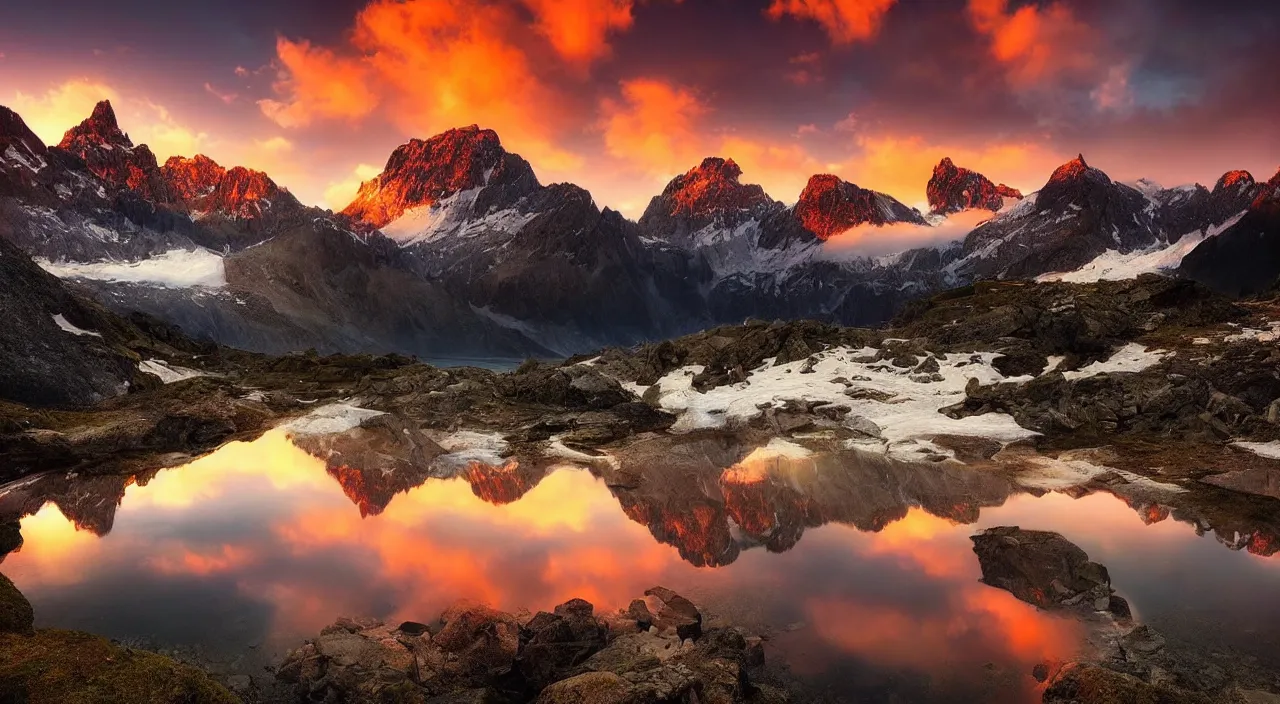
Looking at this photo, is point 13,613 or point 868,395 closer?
point 13,613

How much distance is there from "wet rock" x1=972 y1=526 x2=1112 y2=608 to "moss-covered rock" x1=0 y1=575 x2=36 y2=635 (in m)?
20.1

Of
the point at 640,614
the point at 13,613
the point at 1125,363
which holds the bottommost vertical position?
the point at 640,614

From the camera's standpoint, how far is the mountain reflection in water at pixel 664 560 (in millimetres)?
14102

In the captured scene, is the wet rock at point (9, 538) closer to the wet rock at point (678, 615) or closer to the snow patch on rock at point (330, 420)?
the wet rock at point (678, 615)

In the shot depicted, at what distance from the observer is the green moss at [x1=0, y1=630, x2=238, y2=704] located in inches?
346

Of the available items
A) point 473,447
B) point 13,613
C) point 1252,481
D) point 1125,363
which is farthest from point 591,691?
point 1125,363

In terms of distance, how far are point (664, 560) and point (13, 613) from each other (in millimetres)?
14079

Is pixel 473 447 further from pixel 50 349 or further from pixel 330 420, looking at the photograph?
pixel 50 349

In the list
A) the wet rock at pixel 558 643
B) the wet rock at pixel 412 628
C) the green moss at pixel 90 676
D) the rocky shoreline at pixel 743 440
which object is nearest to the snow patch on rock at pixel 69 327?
the rocky shoreline at pixel 743 440

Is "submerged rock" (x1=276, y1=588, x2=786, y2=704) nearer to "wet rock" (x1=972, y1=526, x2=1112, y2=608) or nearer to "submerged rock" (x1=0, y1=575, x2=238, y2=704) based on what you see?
"submerged rock" (x1=0, y1=575, x2=238, y2=704)

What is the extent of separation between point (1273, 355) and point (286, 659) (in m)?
54.2

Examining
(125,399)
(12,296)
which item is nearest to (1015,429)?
(125,399)

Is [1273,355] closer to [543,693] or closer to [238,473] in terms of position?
[543,693]

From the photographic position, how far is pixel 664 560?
19391mm
